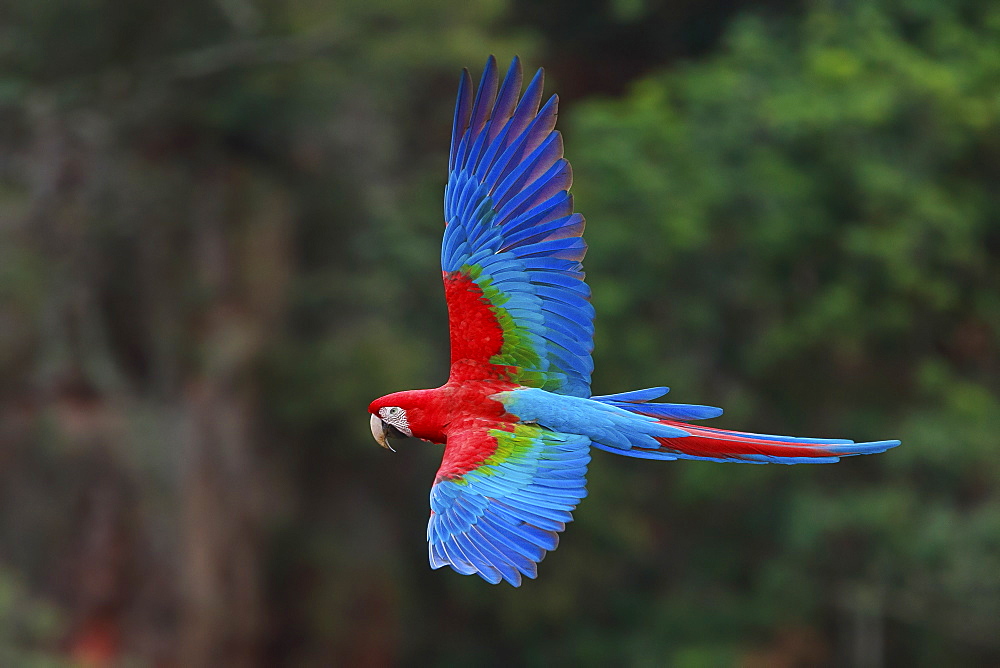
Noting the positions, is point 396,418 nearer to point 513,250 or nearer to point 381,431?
point 381,431

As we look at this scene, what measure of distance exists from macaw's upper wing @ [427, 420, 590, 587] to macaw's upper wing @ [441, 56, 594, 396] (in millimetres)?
170

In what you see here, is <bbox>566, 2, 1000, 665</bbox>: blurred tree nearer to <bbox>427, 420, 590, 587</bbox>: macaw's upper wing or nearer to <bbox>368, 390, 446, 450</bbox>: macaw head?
<bbox>368, 390, 446, 450</bbox>: macaw head

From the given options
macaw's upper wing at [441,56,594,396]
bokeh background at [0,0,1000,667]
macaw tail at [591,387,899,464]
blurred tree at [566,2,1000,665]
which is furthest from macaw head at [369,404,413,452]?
blurred tree at [566,2,1000,665]

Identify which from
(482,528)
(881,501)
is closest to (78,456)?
(881,501)

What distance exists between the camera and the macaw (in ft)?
8.07

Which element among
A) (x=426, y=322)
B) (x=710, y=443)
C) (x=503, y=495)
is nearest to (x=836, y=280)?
(x=426, y=322)

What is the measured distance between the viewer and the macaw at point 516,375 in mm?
2459

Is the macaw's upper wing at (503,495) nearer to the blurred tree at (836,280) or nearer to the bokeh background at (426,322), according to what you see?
the bokeh background at (426,322)

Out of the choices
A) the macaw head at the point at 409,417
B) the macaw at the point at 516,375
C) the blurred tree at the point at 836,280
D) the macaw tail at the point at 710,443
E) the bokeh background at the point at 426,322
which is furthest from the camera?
the blurred tree at the point at 836,280

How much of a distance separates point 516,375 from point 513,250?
274 mm

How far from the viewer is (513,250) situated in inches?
107

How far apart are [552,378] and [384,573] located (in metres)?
7.05

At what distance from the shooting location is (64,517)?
780cm

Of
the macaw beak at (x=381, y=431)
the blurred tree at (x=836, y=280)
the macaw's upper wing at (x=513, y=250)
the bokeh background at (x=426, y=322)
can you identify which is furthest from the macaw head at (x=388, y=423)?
the blurred tree at (x=836, y=280)
